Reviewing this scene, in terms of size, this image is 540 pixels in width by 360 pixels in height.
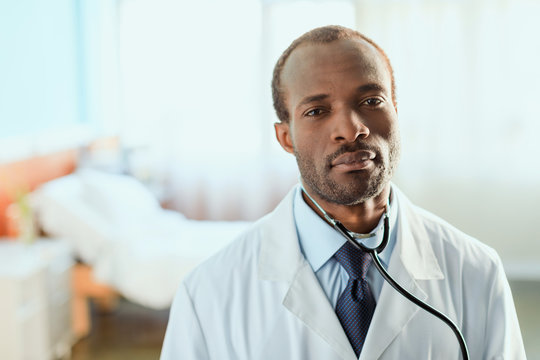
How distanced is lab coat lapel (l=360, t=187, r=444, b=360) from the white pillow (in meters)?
2.28

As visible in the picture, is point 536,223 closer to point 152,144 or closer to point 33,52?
point 152,144

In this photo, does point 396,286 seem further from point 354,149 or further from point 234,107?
point 234,107

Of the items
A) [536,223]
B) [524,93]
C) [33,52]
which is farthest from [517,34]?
[33,52]

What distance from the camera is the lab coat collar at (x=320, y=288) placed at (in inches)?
33.4

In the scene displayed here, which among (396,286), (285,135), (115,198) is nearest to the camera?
(396,286)

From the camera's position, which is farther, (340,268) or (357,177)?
(340,268)

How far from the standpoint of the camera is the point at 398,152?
33.2 inches

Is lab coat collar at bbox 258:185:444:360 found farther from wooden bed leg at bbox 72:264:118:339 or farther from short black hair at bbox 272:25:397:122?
wooden bed leg at bbox 72:264:118:339

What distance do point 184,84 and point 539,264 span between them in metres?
2.79

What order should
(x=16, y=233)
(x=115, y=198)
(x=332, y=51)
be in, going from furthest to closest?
(x=115, y=198), (x=16, y=233), (x=332, y=51)

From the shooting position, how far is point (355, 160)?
788 mm

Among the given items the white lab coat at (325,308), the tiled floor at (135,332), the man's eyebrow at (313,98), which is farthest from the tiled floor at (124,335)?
the man's eyebrow at (313,98)

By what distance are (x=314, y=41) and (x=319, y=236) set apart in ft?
0.98

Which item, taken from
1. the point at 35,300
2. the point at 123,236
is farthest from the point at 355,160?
the point at 123,236
